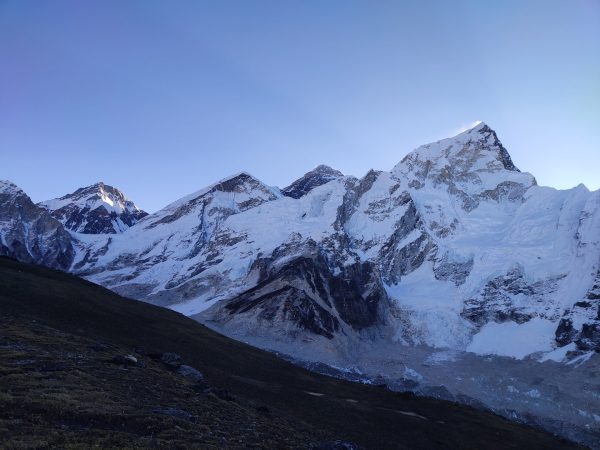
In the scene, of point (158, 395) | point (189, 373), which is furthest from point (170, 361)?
point (158, 395)

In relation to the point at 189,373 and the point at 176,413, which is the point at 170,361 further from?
the point at 176,413

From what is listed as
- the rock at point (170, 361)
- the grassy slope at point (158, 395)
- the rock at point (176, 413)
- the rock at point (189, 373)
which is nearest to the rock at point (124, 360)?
the grassy slope at point (158, 395)

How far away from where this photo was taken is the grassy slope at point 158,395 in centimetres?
2995

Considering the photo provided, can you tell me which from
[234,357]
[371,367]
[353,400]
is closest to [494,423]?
[353,400]

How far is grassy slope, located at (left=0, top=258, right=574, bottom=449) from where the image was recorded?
29953 mm

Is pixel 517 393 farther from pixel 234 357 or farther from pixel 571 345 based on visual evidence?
pixel 234 357

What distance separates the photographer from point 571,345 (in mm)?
190375

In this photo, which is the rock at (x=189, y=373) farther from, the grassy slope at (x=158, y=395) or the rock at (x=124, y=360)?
the rock at (x=124, y=360)

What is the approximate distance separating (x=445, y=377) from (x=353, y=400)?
115944 mm

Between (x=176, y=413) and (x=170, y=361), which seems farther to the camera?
(x=170, y=361)

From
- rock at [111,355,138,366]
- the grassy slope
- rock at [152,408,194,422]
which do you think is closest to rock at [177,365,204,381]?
the grassy slope

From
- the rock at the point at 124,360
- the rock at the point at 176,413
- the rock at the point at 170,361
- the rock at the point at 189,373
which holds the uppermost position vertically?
the rock at the point at 124,360

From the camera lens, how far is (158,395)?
133 ft

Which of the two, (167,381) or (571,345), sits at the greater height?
(571,345)
